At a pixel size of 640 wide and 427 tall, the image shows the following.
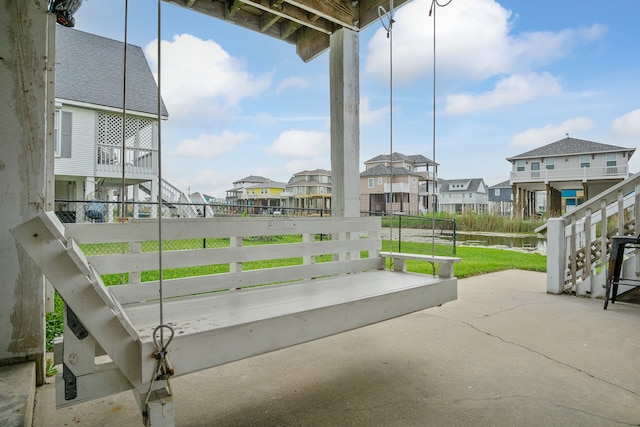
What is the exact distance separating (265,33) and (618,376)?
12.4ft

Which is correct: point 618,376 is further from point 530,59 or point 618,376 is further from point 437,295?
point 530,59

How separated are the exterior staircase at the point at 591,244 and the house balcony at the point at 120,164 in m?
11.2

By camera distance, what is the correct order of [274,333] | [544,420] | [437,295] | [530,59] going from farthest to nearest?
[530,59] → [437,295] → [544,420] → [274,333]

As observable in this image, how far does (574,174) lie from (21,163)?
27964 millimetres

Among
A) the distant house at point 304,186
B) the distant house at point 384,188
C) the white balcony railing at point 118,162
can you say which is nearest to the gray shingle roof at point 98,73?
the white balcony railing at point 118,162

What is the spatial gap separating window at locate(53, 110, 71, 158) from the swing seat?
1097 centimetres

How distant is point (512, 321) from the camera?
10.4 feet

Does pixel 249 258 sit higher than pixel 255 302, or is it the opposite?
pixel 249 258

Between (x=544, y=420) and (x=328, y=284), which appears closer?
(x=544, y=420)

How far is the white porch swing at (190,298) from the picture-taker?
96cm

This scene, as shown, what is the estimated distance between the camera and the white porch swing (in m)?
0.96

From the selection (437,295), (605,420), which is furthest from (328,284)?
(605,420)

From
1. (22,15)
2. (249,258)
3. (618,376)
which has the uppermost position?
(22,15)

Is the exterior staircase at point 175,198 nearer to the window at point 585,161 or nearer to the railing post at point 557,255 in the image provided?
the railing post at point 557,255
